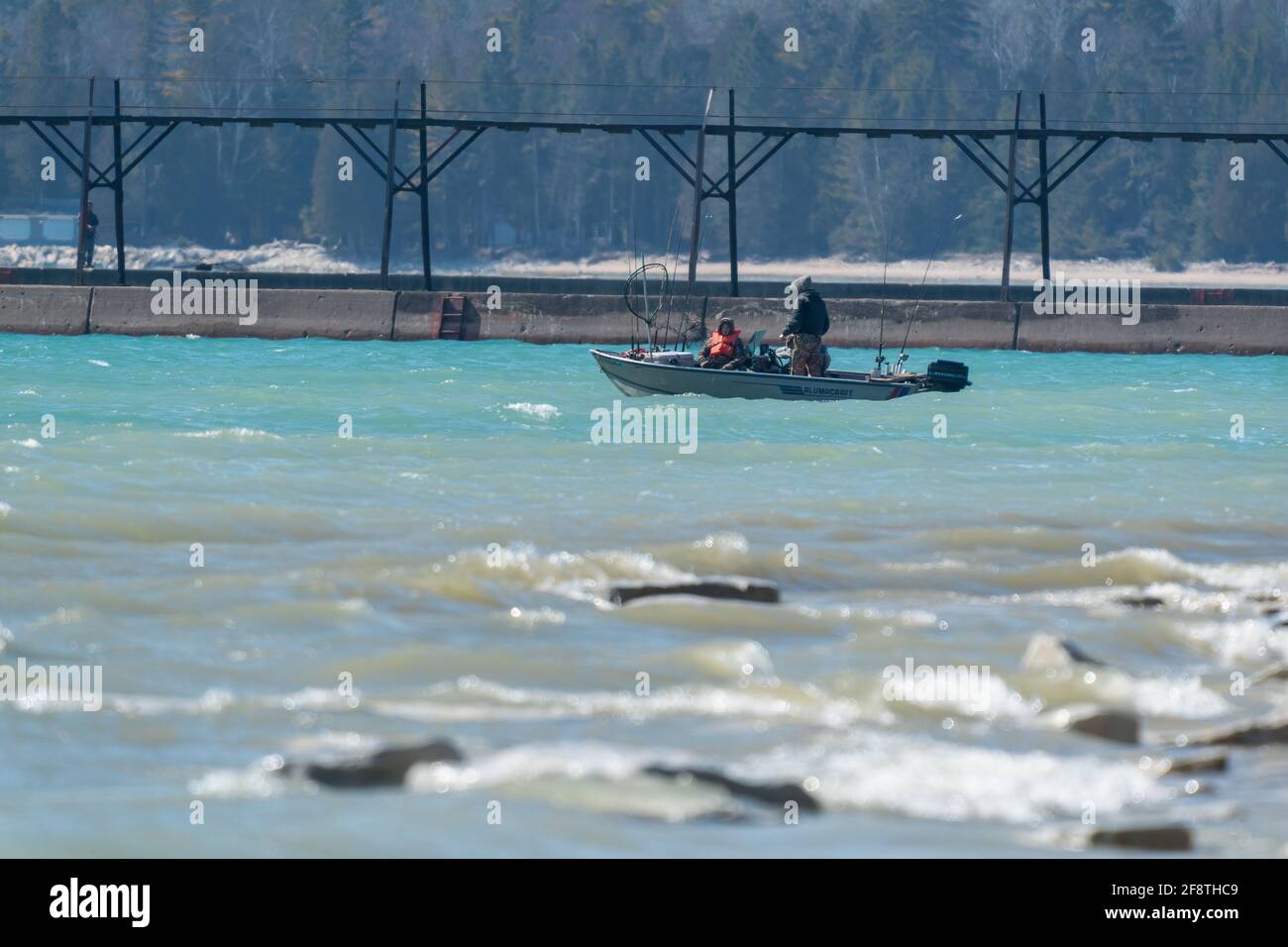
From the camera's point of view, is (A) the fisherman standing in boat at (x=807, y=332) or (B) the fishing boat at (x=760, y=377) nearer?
(A) the fisherman standing in boat at (x=807, y=332)

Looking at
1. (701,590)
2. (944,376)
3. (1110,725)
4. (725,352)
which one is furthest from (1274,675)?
(944,376)

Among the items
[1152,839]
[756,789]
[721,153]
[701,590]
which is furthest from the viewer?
[721,153]

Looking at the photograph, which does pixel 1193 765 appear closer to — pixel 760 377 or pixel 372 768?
pixel 372 768

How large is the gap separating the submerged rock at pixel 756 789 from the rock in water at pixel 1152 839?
1.14 meters

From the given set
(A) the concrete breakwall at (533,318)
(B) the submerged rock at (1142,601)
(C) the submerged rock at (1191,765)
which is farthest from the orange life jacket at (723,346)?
(C) the submerged rock at (1191,765)

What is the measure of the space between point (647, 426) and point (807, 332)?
7.78 ft

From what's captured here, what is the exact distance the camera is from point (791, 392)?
981 inches

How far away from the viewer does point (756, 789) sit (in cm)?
781

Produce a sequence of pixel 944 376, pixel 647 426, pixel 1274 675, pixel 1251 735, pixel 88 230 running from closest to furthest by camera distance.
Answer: pixel 1251 735 → pixel 1274 675 → pixel 647 426 → pixel 944 376 → pixel 88 230

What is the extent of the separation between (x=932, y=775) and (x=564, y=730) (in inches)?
68.6

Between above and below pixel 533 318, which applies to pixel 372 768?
below

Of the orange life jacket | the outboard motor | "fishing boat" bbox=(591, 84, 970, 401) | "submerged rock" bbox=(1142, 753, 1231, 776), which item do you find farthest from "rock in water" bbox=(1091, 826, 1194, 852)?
the outboard motor

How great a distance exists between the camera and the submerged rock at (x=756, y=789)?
776cm

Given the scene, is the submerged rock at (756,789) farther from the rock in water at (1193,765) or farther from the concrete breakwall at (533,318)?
the concrete breakwall at (533,318)
